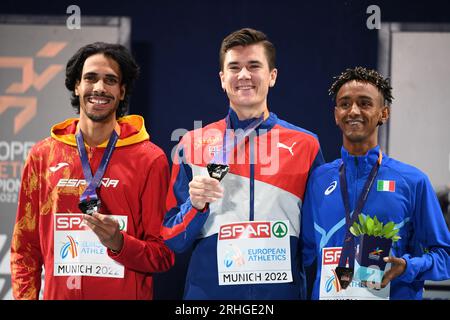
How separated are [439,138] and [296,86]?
85 centimetres

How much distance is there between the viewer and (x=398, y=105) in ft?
11.2

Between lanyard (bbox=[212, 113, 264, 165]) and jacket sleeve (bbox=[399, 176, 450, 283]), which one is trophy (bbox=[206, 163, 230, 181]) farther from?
jacket sleeve (bbox=[399, 176, 450, 283])

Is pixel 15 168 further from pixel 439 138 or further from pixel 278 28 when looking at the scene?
pixel 439 138

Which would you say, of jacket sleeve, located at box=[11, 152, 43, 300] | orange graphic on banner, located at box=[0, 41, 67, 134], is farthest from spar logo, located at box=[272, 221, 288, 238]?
orange graphic on banner, located at box=[0, 41, 67, 134]

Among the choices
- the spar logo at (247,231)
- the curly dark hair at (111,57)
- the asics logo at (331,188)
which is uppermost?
the curly dark hair at (111,57)

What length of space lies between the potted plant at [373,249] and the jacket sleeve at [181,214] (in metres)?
0.70

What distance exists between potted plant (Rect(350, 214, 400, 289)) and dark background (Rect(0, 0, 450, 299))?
952 millimetres

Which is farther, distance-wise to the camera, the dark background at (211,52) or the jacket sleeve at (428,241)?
the dark background at (211,52)

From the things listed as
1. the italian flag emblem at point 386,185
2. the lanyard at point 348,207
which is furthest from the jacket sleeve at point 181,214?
the italian flag emblem at point 386,185

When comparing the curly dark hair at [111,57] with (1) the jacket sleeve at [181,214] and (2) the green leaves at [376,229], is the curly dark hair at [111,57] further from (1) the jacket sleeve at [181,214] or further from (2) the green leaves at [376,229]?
(2) the green leaves at [376,229]

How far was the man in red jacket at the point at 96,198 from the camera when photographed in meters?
2.90

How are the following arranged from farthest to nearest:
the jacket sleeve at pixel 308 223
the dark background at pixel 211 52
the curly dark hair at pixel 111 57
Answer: the dark background at pixel 211 52 < the curly dark hair at pixel 111 57 < the jacket sleeve at pixel 308 223

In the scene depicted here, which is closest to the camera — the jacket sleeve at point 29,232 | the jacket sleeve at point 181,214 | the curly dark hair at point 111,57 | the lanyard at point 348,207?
the lanyard at point 348,207
